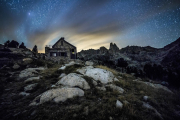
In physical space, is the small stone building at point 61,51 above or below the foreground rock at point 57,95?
above

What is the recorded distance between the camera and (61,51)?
1165 inches

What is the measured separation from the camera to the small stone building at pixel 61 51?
90.9 ft

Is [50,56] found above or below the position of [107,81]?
above

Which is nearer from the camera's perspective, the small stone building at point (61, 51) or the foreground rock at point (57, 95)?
the foreground rock at point (57, 95)

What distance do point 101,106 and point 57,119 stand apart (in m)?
2.04

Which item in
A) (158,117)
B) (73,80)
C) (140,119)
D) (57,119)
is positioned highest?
(73,80)

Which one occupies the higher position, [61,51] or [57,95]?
[61,51]

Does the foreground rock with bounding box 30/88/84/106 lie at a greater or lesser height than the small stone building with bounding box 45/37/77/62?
lesser

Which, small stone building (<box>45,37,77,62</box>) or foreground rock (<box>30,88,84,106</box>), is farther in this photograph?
small stone building (<box>45,37,77,62</box>)

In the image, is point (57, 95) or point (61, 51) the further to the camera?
point (61, 51)

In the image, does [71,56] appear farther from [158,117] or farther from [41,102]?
[158,117]

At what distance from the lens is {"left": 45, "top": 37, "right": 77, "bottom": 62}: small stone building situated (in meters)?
27.7

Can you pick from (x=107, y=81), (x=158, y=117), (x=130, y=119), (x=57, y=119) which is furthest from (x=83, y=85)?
(x=158, y=117)

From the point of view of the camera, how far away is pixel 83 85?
5828mm
